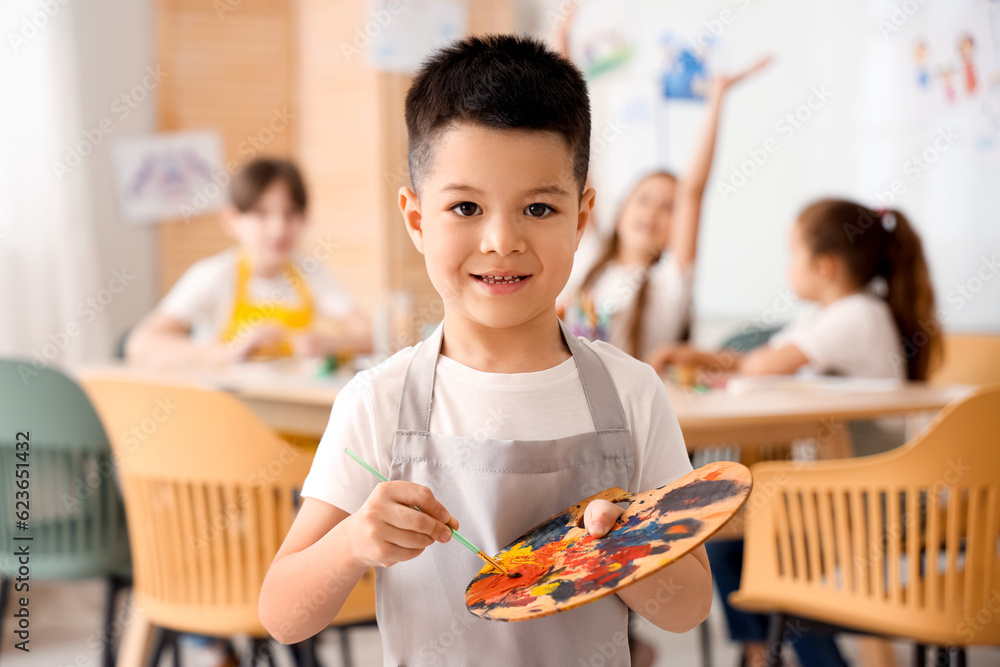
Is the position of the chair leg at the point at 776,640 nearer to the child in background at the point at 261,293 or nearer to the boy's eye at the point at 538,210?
the boy's eye at the point at 538,210

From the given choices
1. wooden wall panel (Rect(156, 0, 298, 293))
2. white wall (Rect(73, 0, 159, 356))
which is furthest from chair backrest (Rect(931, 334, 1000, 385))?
white wall (Rect(73, 0, 159, 356))

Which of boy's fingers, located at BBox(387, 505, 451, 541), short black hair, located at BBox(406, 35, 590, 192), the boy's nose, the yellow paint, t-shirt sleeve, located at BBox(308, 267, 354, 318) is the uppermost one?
short black hair, located at BBox(406, 35, 590, 192)

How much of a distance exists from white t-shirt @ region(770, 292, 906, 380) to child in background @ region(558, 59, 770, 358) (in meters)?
0.30

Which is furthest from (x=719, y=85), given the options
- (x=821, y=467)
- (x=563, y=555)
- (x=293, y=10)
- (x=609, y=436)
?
(x=293, y=10)

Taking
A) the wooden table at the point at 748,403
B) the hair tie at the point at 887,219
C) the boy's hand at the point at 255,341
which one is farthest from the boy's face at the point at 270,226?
the hair tie at the point at 887,219

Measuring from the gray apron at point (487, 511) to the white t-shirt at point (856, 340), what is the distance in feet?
5.40

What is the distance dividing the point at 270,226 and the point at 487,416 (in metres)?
2.24

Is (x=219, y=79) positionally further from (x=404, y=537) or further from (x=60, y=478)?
(x=404, y=537)

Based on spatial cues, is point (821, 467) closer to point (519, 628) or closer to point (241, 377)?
point (519, 628)

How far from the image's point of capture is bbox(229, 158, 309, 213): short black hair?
2.83 m

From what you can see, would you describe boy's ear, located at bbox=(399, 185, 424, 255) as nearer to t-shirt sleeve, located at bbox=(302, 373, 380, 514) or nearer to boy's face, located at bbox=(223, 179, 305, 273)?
t-shirt sleeve, located at bbox=(302, 373, 380, 514)

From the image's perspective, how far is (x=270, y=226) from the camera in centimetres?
286

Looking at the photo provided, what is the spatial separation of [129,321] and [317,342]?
1.92 metres

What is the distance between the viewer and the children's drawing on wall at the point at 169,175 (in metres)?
4.15
